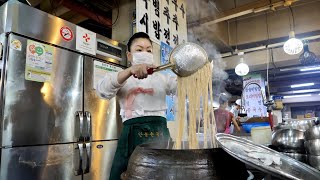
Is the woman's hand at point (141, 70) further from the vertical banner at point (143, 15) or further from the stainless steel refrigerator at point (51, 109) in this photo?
the vertical banner at point (143, 15)

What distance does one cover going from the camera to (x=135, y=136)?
2.04 m

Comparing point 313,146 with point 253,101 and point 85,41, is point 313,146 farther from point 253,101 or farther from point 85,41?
point 253,101

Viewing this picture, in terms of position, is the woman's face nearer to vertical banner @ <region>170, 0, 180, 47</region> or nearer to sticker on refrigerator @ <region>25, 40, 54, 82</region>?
sticker on refrigerator @ <region>25, 40, 54, 82</region>

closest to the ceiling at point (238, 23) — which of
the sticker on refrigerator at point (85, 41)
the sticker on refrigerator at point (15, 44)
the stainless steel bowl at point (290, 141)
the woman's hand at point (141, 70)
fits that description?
the sticker on refrigerator at point (85, 41)

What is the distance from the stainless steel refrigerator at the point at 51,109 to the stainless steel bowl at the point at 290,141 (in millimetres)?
2007

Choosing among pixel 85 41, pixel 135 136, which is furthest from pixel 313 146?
pixel 85 41

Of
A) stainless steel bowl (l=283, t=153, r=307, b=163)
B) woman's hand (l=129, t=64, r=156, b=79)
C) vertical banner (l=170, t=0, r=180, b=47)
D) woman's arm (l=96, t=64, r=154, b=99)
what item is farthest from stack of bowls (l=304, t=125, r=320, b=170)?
vertical banner (l=170, t=0, r=180, b=47)

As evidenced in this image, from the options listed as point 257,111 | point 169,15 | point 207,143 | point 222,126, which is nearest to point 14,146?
point 207,143

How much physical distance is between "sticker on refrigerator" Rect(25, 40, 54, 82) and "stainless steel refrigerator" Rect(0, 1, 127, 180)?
0.02 m

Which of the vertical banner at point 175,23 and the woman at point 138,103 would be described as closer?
the woman at point 138,103

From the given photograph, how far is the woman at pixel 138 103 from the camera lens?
200 centimetres

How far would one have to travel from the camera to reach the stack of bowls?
1.87 metres

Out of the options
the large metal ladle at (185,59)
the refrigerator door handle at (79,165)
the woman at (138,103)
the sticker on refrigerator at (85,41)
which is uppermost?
the sticker on refrigerator at (85,41)

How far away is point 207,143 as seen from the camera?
5.32 ft
